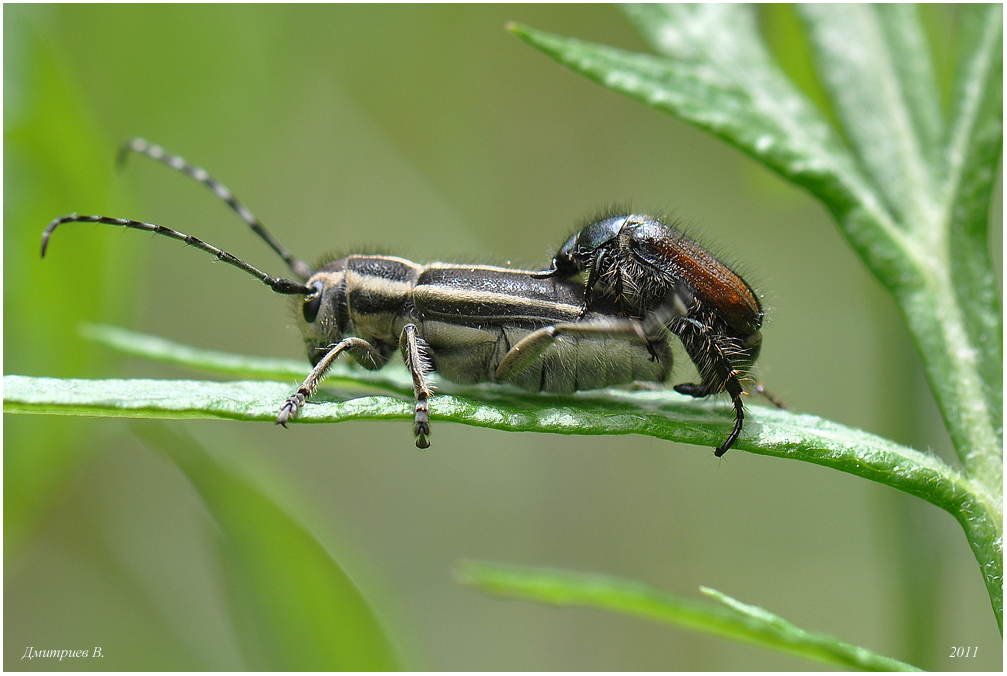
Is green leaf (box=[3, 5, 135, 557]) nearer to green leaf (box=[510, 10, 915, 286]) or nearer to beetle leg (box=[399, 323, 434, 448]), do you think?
beetle leg (box=[399, 323, 434, 448])

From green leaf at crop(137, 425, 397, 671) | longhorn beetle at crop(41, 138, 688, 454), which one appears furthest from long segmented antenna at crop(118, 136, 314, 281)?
green leaf at crop(137, 425, 397, 671)

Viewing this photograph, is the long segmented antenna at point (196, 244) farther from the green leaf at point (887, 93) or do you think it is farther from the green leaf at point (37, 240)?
the green leaf at point (887, 93)

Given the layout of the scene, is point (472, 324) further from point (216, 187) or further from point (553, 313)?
point (216, 187)

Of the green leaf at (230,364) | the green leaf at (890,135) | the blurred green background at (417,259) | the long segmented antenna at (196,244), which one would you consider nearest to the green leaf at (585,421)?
the green leaf at (890,135)

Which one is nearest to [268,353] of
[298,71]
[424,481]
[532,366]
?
[424,481]

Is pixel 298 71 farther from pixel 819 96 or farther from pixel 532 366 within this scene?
pixel 532 366

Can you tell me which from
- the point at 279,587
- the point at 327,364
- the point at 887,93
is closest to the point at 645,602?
the point at 327,364
